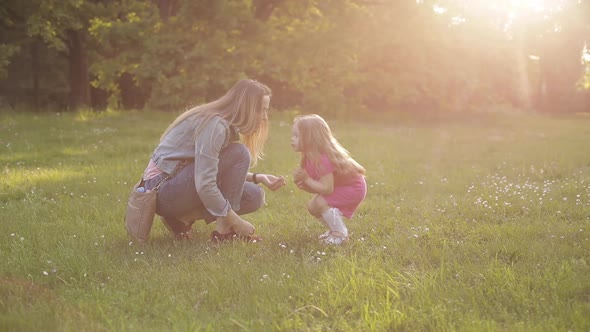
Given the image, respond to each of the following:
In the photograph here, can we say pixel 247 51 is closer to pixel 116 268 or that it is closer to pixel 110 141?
pixel 110 141

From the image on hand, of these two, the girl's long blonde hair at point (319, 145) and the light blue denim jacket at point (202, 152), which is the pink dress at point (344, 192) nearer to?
the girl's long blonde hair at point (319, 145)

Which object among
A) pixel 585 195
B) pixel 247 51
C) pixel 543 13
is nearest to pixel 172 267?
pixel 585 195

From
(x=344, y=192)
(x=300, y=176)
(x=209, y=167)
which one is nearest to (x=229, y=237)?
(x=209, y=167)

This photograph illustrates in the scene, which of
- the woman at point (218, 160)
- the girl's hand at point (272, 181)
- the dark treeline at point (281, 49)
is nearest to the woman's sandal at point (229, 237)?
the woman at point (218, 160)

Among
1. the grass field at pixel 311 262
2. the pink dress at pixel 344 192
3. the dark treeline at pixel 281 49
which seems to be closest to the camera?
the grass field at pixel 311 262

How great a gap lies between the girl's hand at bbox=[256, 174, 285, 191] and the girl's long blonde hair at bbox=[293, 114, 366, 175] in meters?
0.38

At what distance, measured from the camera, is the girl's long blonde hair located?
18.8 ft

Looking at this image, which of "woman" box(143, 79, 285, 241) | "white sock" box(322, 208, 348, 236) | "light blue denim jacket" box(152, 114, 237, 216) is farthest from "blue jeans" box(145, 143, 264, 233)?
"white sock" box(322, 208, 348, 236)

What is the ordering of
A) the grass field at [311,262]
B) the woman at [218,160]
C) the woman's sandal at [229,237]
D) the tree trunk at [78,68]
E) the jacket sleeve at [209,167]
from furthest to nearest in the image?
the tree trunk at [78,68]
the woman's sandal at [229,237]
the woman at [218,160]
the jacket sleeve at [209,167]
the grass field at [311,262]

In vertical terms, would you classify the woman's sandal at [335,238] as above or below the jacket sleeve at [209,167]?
below

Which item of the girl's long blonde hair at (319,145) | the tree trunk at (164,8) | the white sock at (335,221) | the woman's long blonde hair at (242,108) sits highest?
the tree trunk at (164,8)

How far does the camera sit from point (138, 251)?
17.7ft

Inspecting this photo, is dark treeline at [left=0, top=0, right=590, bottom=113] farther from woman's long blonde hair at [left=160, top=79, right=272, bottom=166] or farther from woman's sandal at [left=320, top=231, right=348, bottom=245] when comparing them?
woman's sandal at [left=320, top=231, right=348, bottom=245]

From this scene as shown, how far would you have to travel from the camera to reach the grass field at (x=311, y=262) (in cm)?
387
